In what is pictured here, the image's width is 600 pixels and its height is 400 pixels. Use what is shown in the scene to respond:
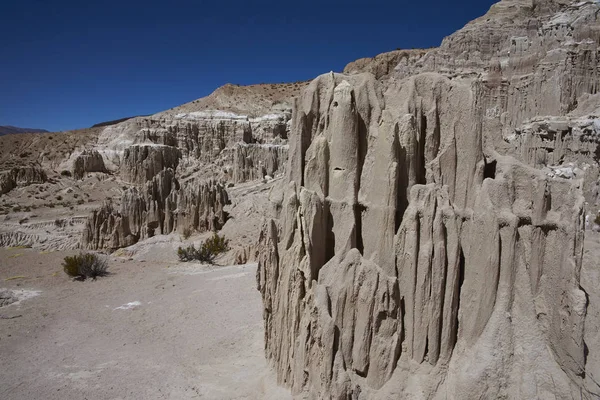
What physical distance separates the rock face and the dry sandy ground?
1.90 meters

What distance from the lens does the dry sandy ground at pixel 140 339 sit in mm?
8375

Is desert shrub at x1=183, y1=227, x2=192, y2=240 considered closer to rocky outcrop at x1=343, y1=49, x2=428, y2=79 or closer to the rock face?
the rock face

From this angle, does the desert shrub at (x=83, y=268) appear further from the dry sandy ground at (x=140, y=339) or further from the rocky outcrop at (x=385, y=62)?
the rocky outcrop at (x=385, y=62)

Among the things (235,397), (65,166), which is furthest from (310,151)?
(65,166)

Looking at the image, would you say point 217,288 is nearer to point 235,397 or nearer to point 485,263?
point 235,397

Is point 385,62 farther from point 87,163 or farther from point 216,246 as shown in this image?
point 216,246

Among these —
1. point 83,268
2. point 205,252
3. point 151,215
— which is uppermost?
point 151,215

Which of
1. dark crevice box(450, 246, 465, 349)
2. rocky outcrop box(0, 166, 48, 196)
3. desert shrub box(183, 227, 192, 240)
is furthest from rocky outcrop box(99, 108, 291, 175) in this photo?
dark crevice box(450, 246, 465, 349)

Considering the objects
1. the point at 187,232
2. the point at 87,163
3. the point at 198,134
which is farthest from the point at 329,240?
the point at 87,163

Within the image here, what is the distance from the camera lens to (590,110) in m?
24.7

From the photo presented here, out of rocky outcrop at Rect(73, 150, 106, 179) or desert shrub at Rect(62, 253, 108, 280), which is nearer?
desert shrub at Rect(62, 253, 108, 280)

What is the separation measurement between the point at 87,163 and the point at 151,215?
28933 millimetres

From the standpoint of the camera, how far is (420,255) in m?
6.25

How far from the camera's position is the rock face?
5.96 meters
